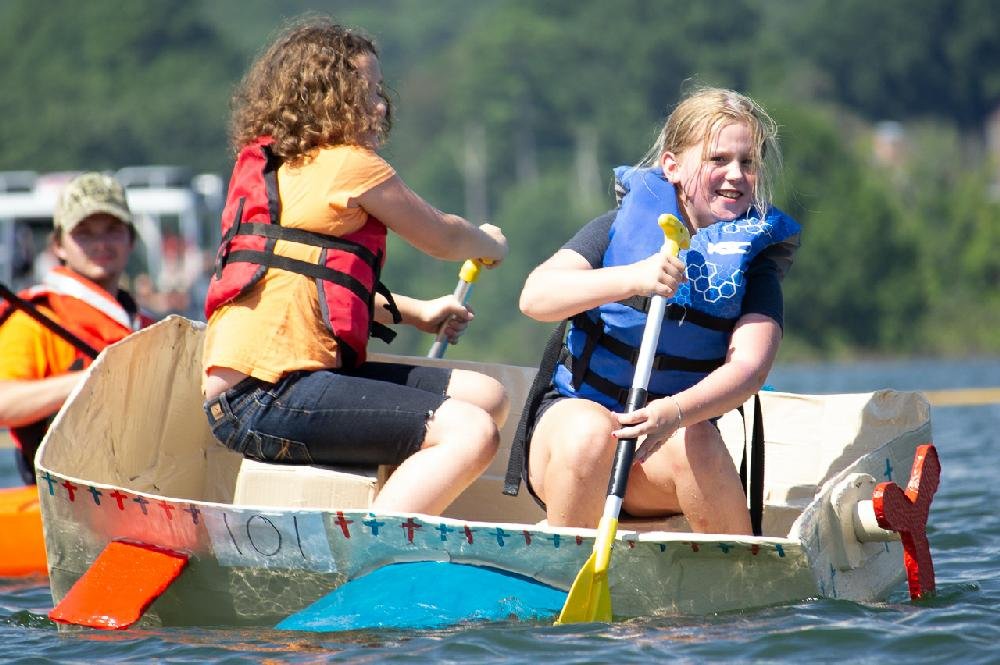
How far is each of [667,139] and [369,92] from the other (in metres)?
0.76

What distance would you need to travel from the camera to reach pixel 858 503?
161 inches

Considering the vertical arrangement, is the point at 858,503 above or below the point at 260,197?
below

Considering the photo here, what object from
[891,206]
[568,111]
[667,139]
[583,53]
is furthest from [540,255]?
[667,139]

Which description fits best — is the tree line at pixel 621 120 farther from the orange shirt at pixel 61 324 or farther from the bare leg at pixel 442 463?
the bare leg at pixel 442 463

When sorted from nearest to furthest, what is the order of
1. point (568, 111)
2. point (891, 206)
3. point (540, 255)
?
point (891, 206) < point (540, 255) < point (568, 111)

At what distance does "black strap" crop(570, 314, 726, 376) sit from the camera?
4227 millimetres

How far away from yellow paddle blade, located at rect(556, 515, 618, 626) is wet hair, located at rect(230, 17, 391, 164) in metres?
1.18

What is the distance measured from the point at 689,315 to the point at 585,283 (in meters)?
0.34

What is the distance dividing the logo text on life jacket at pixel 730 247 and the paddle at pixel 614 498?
179 mm

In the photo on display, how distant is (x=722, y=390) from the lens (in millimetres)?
3961

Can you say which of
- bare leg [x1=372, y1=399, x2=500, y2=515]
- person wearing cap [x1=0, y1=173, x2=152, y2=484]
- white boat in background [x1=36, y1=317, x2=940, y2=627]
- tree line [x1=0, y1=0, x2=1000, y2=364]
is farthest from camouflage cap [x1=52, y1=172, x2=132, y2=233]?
tree line [x1=0, y1=0, x2=1000, y2=364]

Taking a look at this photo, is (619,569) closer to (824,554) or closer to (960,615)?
(824,554)

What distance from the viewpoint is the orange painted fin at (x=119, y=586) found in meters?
4.06

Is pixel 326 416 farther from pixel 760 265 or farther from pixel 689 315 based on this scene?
pixel 760 265
